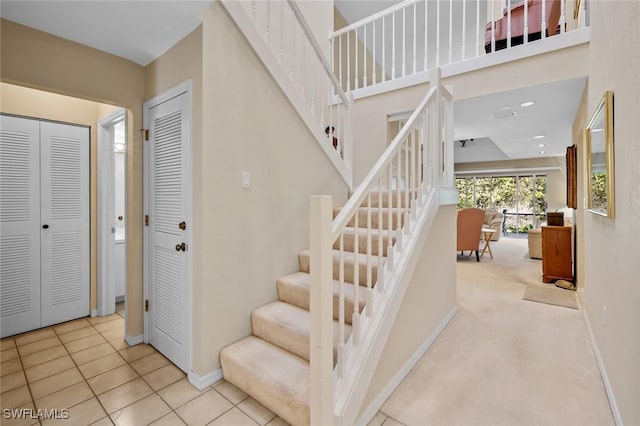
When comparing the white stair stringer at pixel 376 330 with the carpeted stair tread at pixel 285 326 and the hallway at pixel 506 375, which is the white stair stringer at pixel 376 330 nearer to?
the carpeted stair tread at pixel 285 326

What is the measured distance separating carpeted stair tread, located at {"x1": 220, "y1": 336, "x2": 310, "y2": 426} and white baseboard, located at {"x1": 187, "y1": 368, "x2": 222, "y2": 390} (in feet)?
0.21

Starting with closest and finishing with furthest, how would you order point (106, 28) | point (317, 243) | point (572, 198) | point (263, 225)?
point (317, 243) → point (106, 28) → point (263, 225) → point (572, 198)

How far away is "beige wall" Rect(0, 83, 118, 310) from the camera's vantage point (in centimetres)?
275

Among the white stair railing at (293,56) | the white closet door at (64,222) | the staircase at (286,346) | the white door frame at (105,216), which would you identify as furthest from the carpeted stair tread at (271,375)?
the white closet door at (64,222)

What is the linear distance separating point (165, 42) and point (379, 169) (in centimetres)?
183

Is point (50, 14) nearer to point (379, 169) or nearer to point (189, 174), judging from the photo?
point (189, 174)

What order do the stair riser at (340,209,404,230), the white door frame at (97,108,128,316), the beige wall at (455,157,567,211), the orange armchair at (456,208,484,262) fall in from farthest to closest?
the beige wall at (455,157,567,211) < the orange armchair at (456,208,484,262) < the white door frame at (97,108,128,316) < the stair riser at (340,209,404,230)

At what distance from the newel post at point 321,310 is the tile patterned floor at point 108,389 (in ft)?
1.46

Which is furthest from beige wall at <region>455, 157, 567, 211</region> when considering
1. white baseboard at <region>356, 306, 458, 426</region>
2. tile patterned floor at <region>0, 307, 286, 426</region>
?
tile patterned floor at <region>0, 307, 286, 426</region>

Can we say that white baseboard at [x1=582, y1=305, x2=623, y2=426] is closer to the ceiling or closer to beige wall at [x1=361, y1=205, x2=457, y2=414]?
beige wall at [x1=361, y1=205, x2=457, y2=414]

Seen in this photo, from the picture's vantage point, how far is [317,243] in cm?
140

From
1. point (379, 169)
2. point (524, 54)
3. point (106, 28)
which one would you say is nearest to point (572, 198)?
point (524, 54)

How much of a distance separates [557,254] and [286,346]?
443 cm

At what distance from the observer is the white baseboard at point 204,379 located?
198 cm
